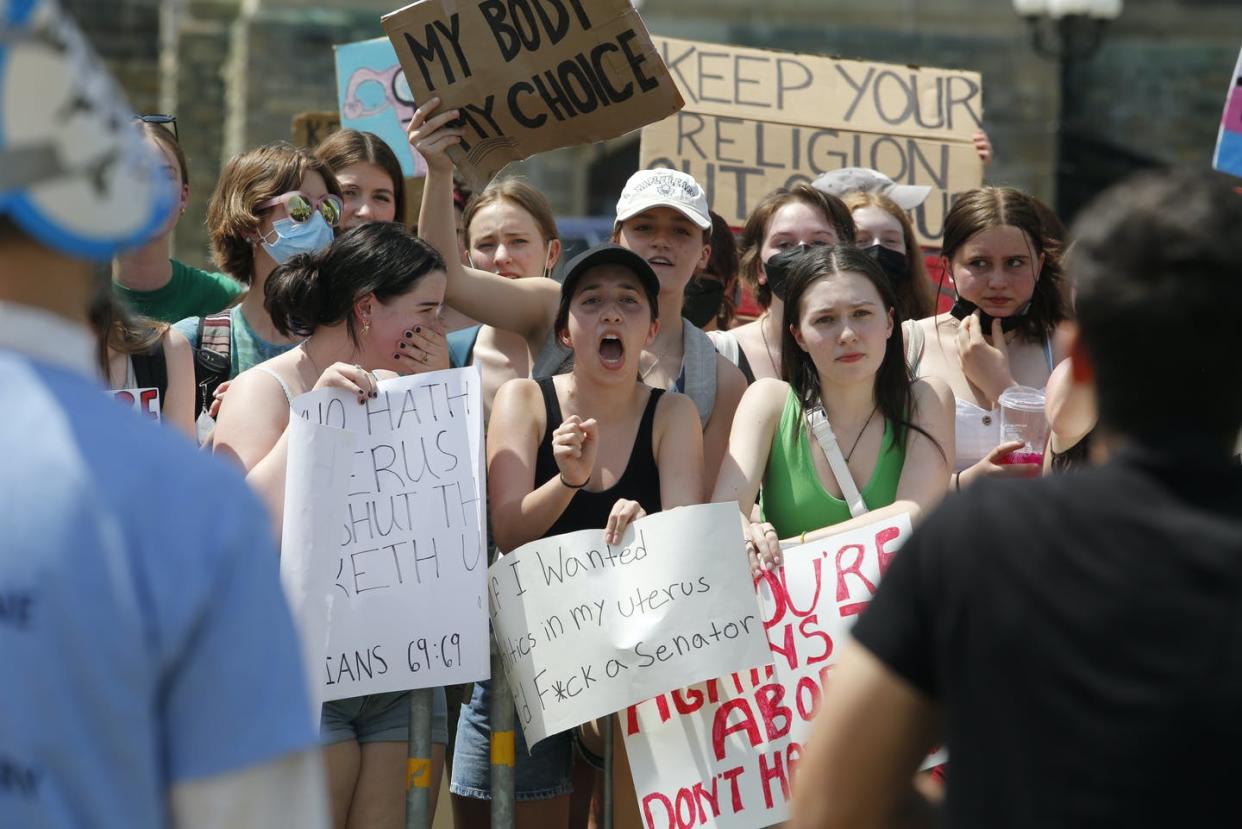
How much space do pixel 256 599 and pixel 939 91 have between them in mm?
5836

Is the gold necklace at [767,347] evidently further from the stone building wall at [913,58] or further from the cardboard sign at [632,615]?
the stone building wall at [913,58]

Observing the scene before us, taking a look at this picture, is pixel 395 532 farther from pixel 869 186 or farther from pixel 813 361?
pixel 869 186

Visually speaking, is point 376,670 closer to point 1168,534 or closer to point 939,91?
point 1168,534

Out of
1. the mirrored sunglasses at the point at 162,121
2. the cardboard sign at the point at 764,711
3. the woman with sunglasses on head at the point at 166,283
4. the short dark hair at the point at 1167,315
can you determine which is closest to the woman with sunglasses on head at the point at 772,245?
the cardboard sign at the point at 764,711

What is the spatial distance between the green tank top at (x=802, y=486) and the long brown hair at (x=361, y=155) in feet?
5.50

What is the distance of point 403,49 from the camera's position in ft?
16.2

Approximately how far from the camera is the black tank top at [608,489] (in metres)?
4.24

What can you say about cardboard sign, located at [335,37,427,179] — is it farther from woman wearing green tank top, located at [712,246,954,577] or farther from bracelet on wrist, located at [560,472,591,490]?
bracelet on wrist, located at [560,472,591,490]

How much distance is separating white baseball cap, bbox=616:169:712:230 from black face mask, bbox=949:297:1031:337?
0.77m

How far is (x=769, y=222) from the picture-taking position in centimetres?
541

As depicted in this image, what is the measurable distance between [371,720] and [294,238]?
1.46 m

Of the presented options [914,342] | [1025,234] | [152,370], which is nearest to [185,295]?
[152,370]

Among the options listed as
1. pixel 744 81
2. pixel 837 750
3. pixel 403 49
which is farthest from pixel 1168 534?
pixel 744 81

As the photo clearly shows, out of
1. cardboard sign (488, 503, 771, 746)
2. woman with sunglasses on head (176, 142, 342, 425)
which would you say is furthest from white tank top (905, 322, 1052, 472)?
woman with sunglasses on head (176, 142, 342, 425)
